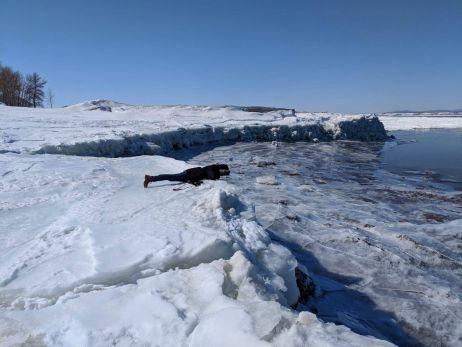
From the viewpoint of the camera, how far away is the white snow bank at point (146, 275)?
210cm

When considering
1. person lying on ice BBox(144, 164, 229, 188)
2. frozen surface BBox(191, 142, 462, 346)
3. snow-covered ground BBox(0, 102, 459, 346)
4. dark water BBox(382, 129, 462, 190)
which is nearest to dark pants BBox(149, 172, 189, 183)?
person lying on ice BBox(144, 164, 229, 188)

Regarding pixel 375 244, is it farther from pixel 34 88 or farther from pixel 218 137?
pixel 34 88

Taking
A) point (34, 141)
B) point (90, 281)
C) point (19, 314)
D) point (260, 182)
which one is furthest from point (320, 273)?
point (34, 141)

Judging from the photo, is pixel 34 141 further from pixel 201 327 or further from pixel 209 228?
pixel 201 327

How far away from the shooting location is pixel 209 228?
3604mm

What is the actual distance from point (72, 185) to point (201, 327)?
13.5 ft

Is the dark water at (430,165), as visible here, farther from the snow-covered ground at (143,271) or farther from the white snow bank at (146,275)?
the white snow bank at (146,275)

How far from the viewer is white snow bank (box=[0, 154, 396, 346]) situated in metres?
2.10

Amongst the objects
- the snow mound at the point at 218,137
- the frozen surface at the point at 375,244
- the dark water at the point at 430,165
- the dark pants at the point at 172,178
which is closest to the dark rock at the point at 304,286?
the frozen surface at the point at 375,244

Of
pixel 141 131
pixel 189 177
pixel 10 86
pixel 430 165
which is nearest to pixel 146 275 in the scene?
pixel 189 177

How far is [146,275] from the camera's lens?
2.83 metres

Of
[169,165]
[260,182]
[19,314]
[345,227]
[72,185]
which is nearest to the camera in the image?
[19,314]

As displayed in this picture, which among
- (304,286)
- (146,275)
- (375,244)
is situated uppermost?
(146,275)

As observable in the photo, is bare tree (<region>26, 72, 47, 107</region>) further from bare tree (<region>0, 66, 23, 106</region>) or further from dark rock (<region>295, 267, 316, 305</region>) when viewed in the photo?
dark rock (<region>295, 267, 316, 305</region>)
